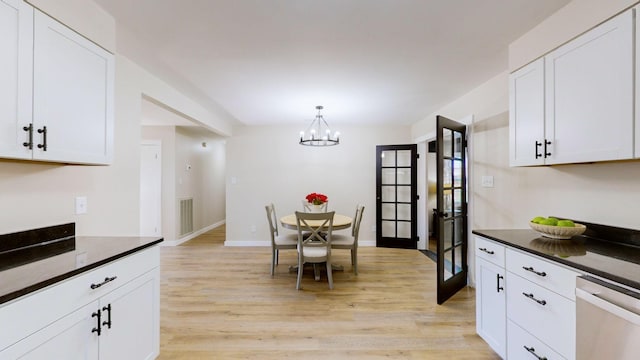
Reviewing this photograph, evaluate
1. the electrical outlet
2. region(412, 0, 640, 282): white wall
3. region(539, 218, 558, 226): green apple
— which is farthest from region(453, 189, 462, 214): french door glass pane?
the electrical outlet

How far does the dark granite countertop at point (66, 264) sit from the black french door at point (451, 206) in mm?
2617

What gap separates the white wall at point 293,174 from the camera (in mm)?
5434

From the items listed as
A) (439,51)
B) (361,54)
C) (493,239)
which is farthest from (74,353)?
(439,51)

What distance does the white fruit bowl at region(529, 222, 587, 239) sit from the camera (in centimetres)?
173

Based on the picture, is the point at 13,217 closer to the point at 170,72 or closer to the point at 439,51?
the point at 170,72

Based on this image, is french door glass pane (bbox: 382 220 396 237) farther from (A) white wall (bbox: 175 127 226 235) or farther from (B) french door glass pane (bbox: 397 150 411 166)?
(A) white wall (bbox: 175 127 226 235)

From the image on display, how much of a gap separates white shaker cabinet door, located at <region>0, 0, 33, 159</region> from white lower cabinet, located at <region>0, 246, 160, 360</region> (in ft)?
2.27

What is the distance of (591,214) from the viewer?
1.85 meters

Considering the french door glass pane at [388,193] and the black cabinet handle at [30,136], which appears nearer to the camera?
the black cabinet handle at [30,136]

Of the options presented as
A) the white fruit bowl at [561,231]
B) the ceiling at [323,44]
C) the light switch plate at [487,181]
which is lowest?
the white fruit bowl at [561,231]

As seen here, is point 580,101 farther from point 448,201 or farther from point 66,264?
point 66,264

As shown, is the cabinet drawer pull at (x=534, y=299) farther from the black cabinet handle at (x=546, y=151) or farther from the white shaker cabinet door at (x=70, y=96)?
the white shaker cabinet door at (x=70, y=96)

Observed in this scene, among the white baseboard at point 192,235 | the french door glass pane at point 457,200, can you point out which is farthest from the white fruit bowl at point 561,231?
the white baseboard at point 192,235

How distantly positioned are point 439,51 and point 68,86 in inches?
103
